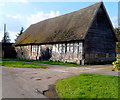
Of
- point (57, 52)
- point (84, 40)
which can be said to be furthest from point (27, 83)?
point (57, 52)

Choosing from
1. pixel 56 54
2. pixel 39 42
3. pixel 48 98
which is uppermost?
pixel 39 42

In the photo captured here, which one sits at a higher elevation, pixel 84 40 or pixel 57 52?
pixel 84 40

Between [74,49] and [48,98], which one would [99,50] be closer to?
[74,49]

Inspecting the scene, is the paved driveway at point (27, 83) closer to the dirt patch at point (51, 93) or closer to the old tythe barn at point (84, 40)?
the dirt patch at point (51, 93)

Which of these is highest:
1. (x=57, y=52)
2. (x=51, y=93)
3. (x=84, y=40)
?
(x=84, y=40)

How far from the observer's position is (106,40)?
2262 cm

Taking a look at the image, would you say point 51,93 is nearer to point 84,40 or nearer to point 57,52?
point 84,40

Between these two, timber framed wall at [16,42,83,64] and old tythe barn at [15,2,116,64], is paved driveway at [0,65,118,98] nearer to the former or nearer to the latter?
old tythe barn at [15,2,116,64]

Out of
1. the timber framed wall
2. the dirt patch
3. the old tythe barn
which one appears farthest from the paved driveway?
the timber framed wall

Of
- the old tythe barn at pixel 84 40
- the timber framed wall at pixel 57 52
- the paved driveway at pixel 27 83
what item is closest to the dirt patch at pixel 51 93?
the paved driveway at pixel 27 83

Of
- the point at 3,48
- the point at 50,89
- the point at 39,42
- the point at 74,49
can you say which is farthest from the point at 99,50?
the point at 3,48

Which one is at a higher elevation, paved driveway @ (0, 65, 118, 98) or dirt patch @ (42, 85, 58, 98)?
paved driveway @ (0, 65, 118, 98)

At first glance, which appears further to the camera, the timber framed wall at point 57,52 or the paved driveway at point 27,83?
the timber framed wall at point 57,52

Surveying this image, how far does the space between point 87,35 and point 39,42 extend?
10.2 metres
